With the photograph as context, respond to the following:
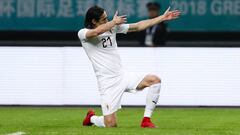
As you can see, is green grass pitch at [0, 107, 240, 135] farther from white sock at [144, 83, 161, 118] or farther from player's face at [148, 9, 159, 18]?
player's face at [148, 9, 159, 18]

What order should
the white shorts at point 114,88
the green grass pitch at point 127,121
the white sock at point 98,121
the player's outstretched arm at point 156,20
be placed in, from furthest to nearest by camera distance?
the white sock at point 98,121 → the white shorts at point 114,88 → the player's outstretched arm at point 156,20 → the green grass pitch at point 127,121

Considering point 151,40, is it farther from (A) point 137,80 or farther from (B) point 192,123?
(A) point 137,80

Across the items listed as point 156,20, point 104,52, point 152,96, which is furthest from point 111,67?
point 156,20

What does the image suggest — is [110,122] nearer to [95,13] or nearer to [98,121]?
[98,121]

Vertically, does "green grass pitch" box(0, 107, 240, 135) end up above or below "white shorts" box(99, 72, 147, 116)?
below

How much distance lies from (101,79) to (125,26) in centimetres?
76

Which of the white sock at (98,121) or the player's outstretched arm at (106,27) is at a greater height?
the player's outstretched arm at (106,27)

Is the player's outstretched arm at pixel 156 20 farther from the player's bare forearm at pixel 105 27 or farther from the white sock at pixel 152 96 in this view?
the white sock at pixel 152 96

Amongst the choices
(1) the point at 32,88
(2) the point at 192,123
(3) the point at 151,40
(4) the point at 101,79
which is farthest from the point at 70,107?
(4) the point at 101,79

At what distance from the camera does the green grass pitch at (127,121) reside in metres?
11.6

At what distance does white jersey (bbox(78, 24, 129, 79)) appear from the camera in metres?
12.6

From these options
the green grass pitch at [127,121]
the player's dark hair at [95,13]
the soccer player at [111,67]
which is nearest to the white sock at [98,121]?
the soccer player at [111,67]

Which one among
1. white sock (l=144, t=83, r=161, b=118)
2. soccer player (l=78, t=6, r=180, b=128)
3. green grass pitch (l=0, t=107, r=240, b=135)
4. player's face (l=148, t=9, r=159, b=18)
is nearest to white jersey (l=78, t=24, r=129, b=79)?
soccer player (l=78, t=6, r=180, b=128)

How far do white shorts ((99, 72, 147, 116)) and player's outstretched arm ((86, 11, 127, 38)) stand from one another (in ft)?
2.47
